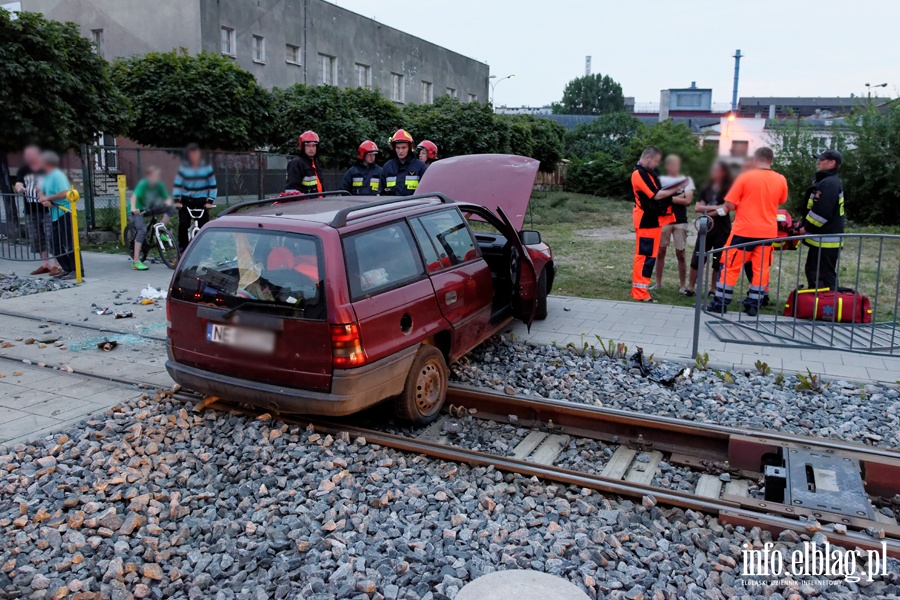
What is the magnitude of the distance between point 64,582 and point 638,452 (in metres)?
3.96

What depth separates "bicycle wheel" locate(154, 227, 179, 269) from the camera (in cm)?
1275

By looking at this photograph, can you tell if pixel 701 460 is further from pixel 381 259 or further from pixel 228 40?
pixel 228 40

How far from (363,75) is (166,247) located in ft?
93.3

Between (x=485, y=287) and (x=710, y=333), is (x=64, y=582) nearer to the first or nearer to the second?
(x=485, y=287)

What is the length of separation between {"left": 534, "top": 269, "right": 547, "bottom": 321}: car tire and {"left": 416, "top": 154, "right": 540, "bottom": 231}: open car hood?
0.71 metres

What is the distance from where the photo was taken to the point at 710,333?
27.9 feet

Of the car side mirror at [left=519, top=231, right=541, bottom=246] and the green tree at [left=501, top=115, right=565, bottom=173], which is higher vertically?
the green tree at [left=501, top=115, right=565, bottom=173]

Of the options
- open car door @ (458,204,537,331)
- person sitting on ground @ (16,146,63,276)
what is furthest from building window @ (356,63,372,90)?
open car door @ (458,204,537,331)

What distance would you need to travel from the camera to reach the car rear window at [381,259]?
17.4 ft

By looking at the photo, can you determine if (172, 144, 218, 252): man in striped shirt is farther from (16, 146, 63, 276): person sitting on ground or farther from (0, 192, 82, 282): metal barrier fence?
(0, 192, 82, 282): metal barrier fence

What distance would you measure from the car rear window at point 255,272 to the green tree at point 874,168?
67.1 feet

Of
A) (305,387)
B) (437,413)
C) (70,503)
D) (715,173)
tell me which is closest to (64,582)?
(70,503)

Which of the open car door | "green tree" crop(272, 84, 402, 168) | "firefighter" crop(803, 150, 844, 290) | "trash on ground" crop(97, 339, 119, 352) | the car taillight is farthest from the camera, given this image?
"green tree" crop(272, 84, 402, 168)

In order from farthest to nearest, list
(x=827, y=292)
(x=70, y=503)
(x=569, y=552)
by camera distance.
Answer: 1. (x=827, y=292)
2. (x=70, y=503)
3. (x=569, y=552)
